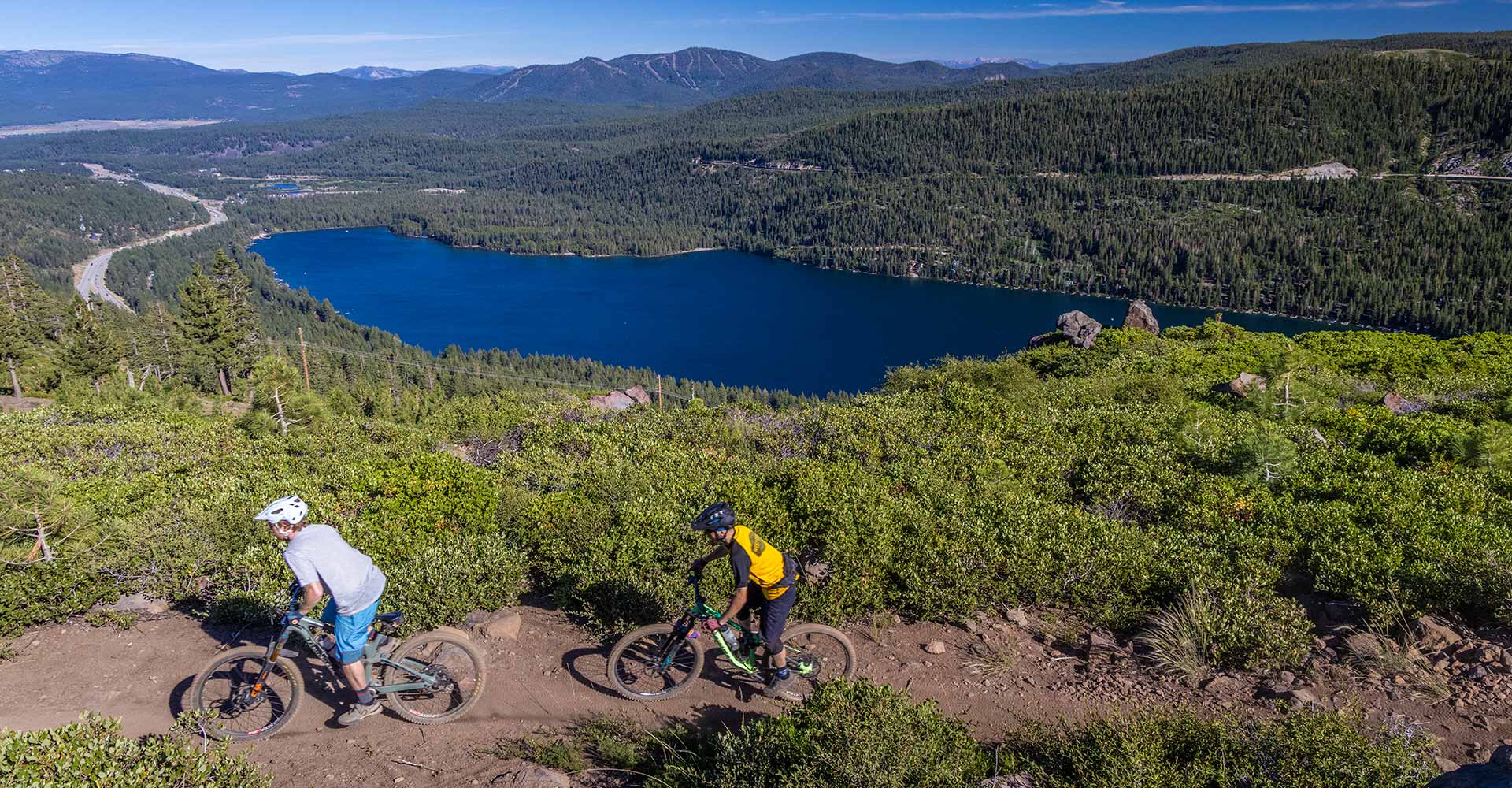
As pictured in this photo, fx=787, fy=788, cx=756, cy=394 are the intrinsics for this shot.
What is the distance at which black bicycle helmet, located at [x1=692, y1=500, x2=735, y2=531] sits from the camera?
23.0ft

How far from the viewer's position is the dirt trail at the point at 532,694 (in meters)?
7.25

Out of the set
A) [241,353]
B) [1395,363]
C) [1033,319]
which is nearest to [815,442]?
[1395,363]

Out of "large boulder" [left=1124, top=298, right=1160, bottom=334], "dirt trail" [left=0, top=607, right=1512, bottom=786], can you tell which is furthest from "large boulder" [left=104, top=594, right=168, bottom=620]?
"large boulder" [left=1124, top=298, right=1160, bottom=334]

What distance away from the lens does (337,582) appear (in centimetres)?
692

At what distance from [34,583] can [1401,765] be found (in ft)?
44.5

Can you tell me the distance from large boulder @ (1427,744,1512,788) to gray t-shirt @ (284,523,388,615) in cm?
839

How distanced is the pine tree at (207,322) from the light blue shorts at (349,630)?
5935cm

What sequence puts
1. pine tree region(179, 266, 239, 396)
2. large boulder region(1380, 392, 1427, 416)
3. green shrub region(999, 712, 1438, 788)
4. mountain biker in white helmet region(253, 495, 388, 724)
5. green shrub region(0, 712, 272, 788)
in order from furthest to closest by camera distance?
pine tree region(179, 266, 239, 396) → large boulder region(1380, 392, 1427, 416) → mountain biker in white helmet region(253, 495, 388, 724) → green shrub region(999, 712, 1438, 788) → green shrub region(0, 712, 272, 788)

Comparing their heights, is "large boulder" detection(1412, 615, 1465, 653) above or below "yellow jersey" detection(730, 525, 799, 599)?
below

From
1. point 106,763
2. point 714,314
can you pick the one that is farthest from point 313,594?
point 714,314

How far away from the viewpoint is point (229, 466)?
1545 cm

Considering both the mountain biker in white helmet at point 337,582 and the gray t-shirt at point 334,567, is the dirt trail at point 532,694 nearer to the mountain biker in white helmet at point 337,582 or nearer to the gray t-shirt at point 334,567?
the mountain biker in white helmet at point 337,582

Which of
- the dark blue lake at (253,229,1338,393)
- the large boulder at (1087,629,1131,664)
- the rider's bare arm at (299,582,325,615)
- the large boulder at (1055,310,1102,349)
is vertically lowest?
the dark blue lake at (253,229,1338,393)

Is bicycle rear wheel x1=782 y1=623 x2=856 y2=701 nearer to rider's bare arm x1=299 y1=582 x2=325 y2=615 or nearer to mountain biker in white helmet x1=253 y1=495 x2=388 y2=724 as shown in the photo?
mountain biker in white helmet x1=253 y1=495 x2=388 y2=724
